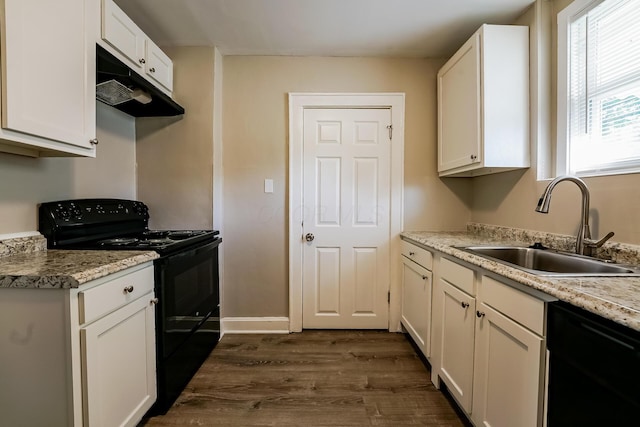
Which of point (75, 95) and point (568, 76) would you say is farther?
point (568, 76)

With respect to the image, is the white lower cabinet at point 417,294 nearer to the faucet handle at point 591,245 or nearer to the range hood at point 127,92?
the faucet handle at point 591,245

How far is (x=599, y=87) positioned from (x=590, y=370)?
150 centimetres

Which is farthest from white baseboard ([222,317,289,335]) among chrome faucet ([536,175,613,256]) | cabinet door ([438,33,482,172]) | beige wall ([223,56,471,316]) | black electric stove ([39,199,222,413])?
chrome faucet ([536,175,613,256])

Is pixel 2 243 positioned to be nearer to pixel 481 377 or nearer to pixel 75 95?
pixel 75 95

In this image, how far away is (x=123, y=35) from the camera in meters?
1.71

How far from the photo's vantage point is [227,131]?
258 cm

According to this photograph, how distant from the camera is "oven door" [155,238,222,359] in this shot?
1.57 m

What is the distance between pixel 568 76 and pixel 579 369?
1.67m

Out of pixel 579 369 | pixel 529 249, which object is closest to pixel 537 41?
pixel 529 249

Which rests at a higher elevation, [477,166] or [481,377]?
[477,166]

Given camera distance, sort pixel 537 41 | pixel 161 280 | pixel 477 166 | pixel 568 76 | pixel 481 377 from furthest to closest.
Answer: pixel 477 166
pixel 537 41
pixel 568 76
pixel 161 280
pixel 481 377

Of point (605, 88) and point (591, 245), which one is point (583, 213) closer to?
point (591, 245)

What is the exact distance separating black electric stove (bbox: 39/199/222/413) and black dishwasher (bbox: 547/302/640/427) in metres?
1.68

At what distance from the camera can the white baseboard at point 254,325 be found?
2.61 m
